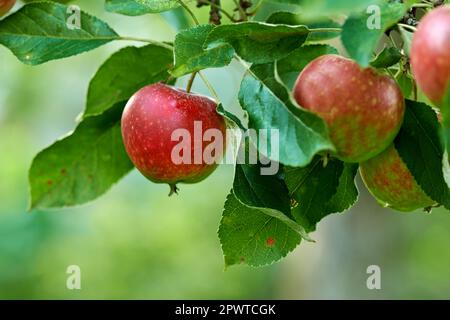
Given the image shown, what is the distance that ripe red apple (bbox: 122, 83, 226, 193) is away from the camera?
3.20 feet

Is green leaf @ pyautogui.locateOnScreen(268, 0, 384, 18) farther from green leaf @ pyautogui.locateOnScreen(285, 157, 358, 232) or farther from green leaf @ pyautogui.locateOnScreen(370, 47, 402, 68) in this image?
green leaf @ pyautogui.locateOnScreen(285, 157, 358, 232)

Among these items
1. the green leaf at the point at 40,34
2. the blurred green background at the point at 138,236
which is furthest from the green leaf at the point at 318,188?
the blurred green background at the point at 138,236

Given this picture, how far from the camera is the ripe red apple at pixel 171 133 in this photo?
97 centimetres

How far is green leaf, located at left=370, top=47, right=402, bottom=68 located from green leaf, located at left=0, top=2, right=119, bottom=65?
46cm

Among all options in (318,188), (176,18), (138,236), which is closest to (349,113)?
(318,188)

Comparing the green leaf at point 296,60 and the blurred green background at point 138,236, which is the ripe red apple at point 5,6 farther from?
the blurred green background at point 138,236

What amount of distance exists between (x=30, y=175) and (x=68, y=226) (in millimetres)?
2971

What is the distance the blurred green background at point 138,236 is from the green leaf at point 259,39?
2261mm

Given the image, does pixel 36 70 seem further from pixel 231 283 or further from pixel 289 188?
pixel 289 188

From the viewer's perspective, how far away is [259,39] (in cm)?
86

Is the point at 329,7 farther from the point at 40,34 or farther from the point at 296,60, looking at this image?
the point at 40,34

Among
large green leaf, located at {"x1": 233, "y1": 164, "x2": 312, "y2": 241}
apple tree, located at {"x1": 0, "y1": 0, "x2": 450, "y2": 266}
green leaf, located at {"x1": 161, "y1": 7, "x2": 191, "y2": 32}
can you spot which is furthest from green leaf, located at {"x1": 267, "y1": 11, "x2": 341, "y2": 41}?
green leaf, located at {"x1": 161, "y1": 7, "x2": 191, "y2": 32}

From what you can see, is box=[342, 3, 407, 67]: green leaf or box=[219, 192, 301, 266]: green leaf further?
box=[219, 192, 301, 266]: green leaf
